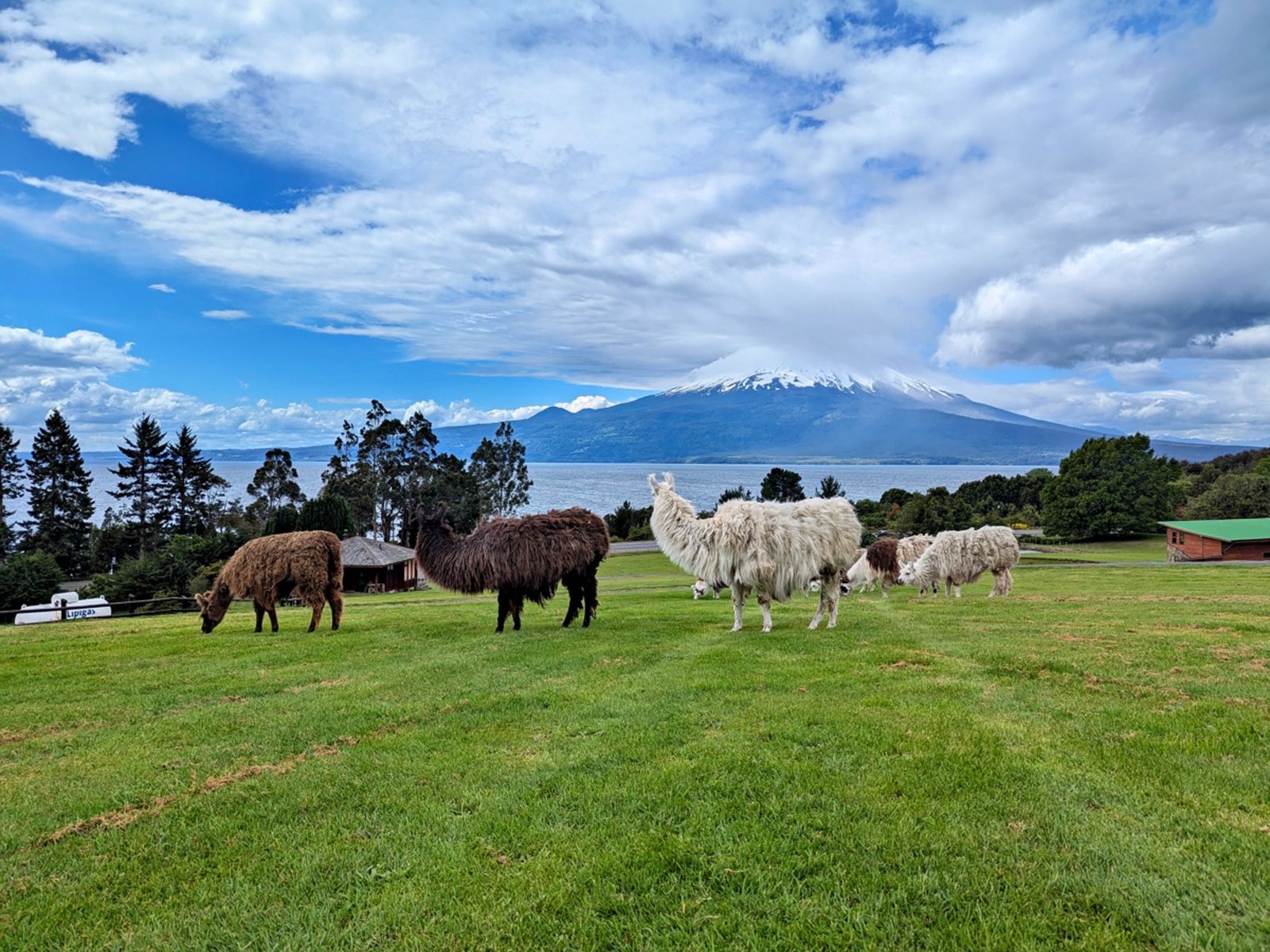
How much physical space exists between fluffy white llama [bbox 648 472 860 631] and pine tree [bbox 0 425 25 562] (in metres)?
72.7

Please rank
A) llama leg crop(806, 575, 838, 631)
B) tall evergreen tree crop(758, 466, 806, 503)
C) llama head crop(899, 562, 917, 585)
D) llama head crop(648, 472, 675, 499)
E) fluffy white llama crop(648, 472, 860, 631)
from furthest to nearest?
tall evergreen tree crop(758, 466, 806, 503), llama head crop(899, 562, 917, 585), llama head crop(648, 472, 675, 499), llama leg crop(806, 575, 838, 631), fluffy white llama crop(648, 472, 860, 631)

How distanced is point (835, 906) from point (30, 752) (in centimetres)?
686

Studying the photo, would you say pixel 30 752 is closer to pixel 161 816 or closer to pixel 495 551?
pixel 161 816

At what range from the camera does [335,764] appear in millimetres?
5195

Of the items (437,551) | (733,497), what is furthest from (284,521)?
(437,551)

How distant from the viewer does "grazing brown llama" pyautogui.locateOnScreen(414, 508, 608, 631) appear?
12219 millimetres

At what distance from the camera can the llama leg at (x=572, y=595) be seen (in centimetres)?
1261

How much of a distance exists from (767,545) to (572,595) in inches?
→ 162

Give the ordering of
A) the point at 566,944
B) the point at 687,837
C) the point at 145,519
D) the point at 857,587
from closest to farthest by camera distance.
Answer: the point at 566,944
the point at 687,837
the point at 857,587
the point at 145,519

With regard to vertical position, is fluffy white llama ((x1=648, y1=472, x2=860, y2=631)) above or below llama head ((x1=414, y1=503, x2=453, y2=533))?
below

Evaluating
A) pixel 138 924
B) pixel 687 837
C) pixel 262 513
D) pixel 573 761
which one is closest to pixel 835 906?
pixel 687 837

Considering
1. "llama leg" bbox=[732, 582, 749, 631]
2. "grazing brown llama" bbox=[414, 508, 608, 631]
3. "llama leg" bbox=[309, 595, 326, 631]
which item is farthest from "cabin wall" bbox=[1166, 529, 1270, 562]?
"llama leg" bbox=[309, 595, 326, 631]

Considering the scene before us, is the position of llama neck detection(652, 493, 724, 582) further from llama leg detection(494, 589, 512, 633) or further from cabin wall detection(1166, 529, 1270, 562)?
cabin wall detection(1166, 529, 1270, 562)

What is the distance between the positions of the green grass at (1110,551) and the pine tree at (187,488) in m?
75.7
